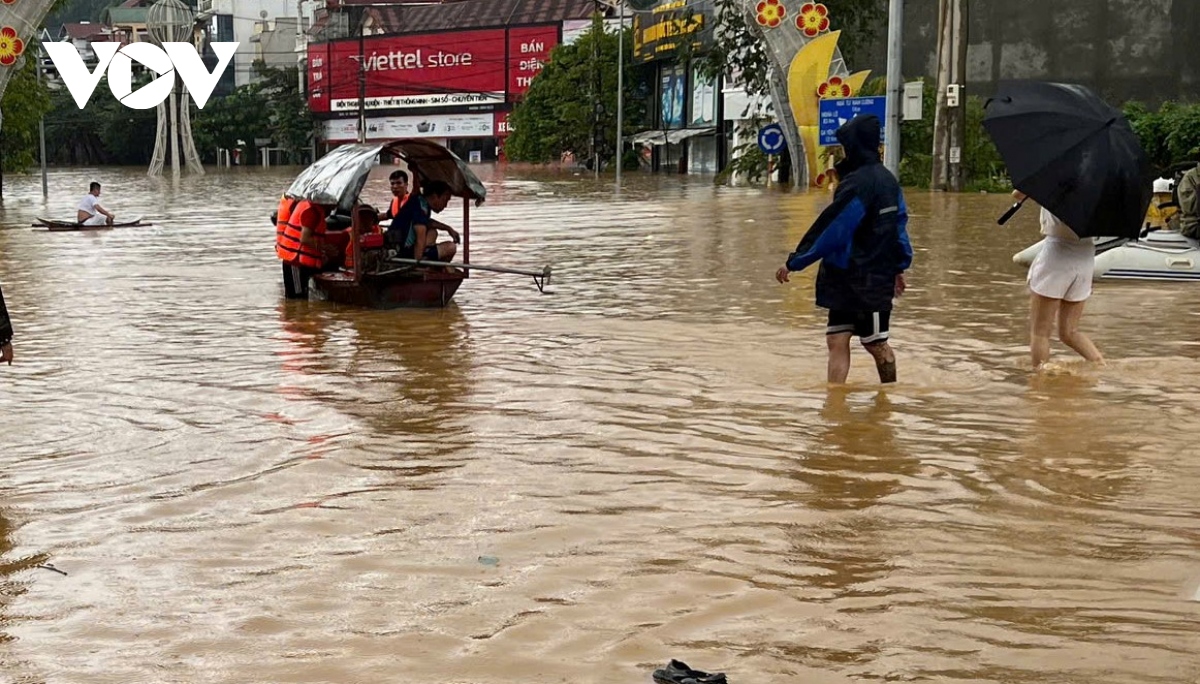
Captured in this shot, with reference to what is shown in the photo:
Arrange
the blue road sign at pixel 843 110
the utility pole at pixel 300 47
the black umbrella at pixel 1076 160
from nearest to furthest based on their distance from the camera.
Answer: the black umbrella at pixel 1076 160
the blue road sign at pixel 843 110
the utility pole at pixel 300 47

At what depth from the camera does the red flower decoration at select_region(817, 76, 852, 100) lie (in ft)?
124

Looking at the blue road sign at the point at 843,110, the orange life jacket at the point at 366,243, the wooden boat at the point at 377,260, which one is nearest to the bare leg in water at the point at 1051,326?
the wooden boat at the point at 377,260

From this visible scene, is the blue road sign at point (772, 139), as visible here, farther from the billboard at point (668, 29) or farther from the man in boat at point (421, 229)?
the man in boat at point (421, 229)

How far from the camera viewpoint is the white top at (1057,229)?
9.45m

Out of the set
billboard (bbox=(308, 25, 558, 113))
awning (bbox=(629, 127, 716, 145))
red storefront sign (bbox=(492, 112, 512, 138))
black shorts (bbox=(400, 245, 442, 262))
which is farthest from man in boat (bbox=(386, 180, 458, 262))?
red storefront sign (bbox=(492, 112, 512, 138))

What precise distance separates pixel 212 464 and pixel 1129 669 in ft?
14.6

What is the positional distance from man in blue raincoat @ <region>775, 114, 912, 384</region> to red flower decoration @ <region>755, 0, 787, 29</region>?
3023cm

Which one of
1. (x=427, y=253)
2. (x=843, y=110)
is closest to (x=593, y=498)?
(x=427, y=253)

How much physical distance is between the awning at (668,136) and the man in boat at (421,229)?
51409 millimetres

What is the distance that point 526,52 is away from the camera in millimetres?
99375

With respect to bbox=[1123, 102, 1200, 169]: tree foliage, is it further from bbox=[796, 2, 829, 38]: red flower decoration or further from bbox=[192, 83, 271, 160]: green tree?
bbox=[192, 83, 271, 160]: green tree

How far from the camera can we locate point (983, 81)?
145 ft

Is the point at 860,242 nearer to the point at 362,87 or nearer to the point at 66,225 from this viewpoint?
the point at 66,225

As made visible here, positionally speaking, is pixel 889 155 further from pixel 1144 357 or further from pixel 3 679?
pixel 3 679
